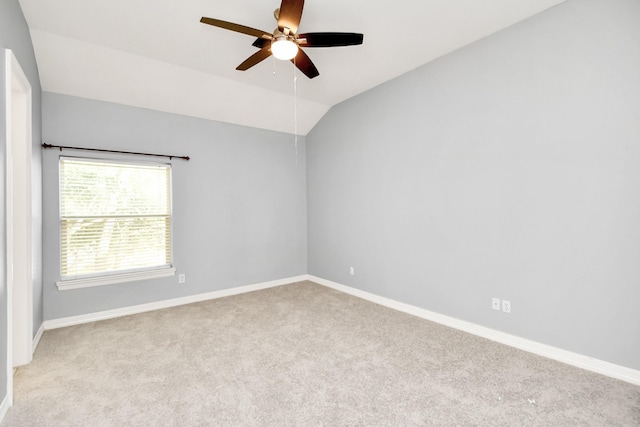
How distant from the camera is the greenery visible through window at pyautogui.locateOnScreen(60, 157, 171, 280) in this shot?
3.38 metres

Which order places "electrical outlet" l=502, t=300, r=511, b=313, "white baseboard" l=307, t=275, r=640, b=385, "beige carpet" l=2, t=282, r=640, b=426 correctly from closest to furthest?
"beige carpet" l=2, t=282, r=640, b=426 < "white baseboard" l=307, t=275, r=640, b=385 < "electrical outlet" l=502, t=300, r=511, b=313

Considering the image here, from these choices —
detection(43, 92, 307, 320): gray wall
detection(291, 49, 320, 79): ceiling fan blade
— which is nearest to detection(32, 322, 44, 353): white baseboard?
Result: detection(43, 92, 307, 320): gray wall

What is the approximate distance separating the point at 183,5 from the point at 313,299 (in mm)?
3543

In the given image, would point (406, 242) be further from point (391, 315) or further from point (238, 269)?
point (238, 269)

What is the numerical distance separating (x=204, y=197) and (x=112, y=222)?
1.13m

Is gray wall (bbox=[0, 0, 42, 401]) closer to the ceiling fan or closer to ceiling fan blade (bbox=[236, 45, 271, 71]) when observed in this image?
the ceiling fan

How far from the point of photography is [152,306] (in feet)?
12.7

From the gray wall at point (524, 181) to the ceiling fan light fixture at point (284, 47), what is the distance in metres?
1.83

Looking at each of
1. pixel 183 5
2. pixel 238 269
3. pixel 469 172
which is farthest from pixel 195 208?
pixel 469 172

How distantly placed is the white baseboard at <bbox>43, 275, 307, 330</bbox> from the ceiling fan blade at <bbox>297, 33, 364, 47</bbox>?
350 centimetres

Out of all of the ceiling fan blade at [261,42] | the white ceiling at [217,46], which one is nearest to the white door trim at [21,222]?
the white ceiling at [217,46]

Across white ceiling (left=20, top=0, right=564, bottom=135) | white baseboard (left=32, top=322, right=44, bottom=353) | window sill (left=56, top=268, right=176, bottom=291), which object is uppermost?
white ceiling (left=20, top=0, right=564, bottom=135)

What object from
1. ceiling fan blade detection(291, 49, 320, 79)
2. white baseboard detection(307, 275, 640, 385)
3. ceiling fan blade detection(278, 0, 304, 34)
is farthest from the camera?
ceiling fan blade detection(291, 49, 320, 79)

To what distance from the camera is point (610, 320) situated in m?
2.25
